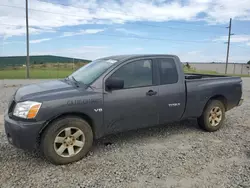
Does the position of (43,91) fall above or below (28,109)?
above

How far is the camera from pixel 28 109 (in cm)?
357

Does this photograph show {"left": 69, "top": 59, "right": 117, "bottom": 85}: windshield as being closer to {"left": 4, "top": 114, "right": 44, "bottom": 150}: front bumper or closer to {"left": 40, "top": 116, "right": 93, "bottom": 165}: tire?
{"left": 40, "top": 116, "right": 93, "bottom": 165}: tire

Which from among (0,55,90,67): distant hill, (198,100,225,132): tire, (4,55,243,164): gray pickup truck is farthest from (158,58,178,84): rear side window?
Answer: (0,55,90,67): distant hill

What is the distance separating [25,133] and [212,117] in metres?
3.98

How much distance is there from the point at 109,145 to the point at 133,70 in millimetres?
1485

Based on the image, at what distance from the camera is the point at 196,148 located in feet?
14.8

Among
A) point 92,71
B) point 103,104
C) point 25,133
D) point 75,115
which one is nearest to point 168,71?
point 92,71

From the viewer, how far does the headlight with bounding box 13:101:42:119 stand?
3.55 m

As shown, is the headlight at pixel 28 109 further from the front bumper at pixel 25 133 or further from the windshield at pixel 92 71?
the windshield at pixel 92 71

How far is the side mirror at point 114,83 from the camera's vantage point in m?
4.06

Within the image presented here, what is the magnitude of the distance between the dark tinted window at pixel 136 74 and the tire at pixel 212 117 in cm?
168

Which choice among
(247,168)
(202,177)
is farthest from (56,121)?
(247,168)

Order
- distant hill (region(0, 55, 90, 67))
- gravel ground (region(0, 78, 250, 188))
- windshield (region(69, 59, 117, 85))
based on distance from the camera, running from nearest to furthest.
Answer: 1. gravel ground (region(0, 78, 250, 188))
2. windshield (region(69, 59, 117, 85))
3. distant hill (region(0, 55, 90, 67))

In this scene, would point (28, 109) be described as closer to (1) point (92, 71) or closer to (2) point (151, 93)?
(1) point (92, 71)
